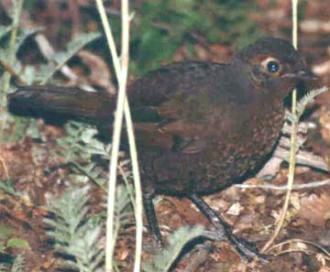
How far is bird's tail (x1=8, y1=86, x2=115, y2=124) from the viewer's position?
583 centimetres

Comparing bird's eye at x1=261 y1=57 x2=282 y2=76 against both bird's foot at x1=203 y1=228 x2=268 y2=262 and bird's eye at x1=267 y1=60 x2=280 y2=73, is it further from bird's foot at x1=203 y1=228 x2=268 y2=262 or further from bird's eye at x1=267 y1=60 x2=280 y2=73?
bird's foot at x1=203 y1=228 x2=268 y2=262

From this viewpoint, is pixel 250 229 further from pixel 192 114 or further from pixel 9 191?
pixel 9 191

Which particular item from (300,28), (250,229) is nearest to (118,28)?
(300,28)

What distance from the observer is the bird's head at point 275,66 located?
18.6 feet

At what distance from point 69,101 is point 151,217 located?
0.79 meters

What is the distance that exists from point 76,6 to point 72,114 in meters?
1.87

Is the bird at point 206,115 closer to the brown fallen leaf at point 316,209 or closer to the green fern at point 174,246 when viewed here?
the brown fallen leaf at point 316,209

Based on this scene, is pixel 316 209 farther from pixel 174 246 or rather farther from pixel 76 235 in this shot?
pixel 76 235

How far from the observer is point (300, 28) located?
25.3ft

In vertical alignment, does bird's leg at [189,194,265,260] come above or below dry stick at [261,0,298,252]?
below

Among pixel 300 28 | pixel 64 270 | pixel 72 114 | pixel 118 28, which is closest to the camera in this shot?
pixel 64 270

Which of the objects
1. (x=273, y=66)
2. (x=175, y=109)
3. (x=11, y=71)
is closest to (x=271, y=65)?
(x=273, y=66)

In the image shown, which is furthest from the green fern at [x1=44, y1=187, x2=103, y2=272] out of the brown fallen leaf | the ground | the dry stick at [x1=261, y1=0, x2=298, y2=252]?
the brown fallen leaf

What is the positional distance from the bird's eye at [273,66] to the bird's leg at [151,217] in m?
0.95
